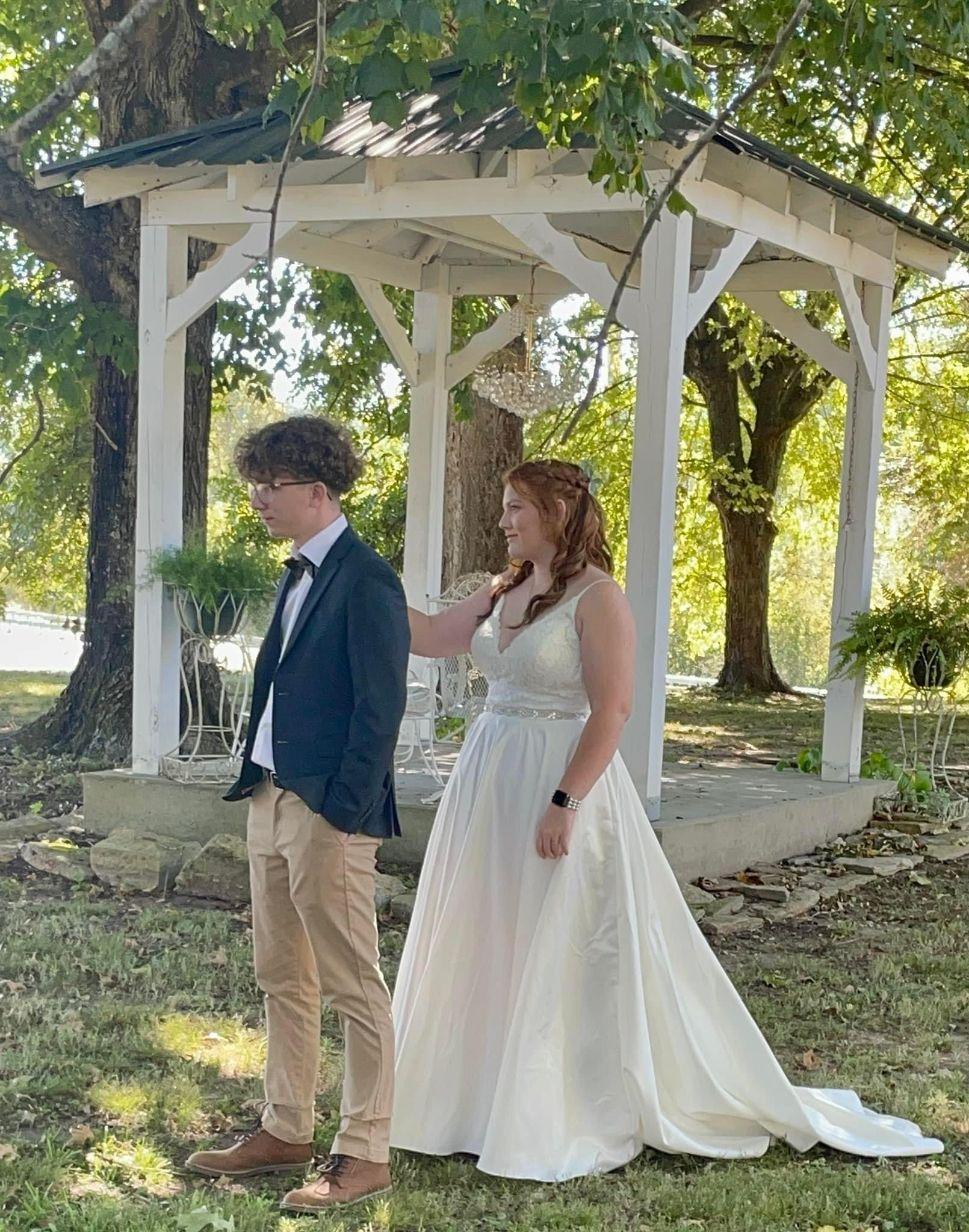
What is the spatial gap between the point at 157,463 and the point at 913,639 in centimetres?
434

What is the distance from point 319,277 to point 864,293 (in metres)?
4.44

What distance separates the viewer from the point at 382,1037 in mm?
3971

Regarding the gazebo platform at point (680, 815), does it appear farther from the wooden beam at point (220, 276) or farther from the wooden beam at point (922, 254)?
the wooden beam at point (922, 254)

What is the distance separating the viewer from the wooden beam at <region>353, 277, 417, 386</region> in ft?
32.6

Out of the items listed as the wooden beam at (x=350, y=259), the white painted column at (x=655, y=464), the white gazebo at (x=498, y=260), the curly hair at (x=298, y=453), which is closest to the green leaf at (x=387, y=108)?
the curly hair at (x=298, y=453)

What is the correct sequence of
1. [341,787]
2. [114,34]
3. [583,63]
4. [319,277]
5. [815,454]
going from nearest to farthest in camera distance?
[341,787], [583,63], [114,34], [319,277], [815,454]

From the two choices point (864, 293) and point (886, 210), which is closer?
point (886, 210)

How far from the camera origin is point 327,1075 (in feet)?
16.5

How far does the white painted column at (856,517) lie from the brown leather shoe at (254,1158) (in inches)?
231

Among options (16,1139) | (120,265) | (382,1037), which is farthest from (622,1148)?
(120,265)

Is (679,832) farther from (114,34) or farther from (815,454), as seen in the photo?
(815,454)

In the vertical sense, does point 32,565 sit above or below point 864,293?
below

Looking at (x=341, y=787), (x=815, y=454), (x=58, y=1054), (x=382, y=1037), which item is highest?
(x=815, y=454)

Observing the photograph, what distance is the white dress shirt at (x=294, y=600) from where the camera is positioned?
13.0 ft
